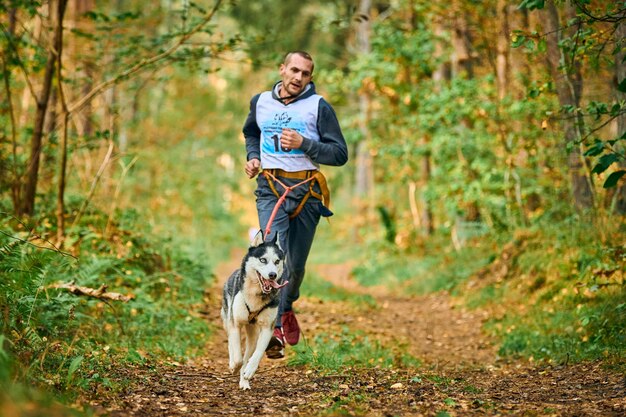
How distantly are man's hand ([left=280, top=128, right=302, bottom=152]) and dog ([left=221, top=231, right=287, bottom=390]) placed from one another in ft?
2.55

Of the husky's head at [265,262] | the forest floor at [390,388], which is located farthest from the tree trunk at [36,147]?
the husky's head at [265,262]

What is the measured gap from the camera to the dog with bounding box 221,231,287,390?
17.7 ft

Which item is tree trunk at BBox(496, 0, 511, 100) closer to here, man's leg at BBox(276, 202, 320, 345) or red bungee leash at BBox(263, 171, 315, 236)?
man's leg at BBox(276, 202, 320, 345)

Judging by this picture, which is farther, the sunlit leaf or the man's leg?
the man's leg

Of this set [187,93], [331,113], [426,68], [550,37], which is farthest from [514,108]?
[187,93]

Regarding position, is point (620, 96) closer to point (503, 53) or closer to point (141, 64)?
point (503, 53)

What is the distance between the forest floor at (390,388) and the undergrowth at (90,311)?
31 centimetres

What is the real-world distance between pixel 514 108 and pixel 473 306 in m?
3.32

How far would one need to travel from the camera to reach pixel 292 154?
242 inches

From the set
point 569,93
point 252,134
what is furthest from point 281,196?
point 569,93

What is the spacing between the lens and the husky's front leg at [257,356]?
17.6ft

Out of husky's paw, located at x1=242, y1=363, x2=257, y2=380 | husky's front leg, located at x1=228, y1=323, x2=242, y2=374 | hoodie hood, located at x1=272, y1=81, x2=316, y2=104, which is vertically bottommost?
husky's paw, located at x1=242, y1=363, x2=257, y2=380

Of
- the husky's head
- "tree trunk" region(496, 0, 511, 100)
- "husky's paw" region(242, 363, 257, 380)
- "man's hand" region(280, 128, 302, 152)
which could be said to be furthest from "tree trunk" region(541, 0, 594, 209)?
"husky's paw" region(242, 363, 257, 380)

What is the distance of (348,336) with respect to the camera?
320 inches
